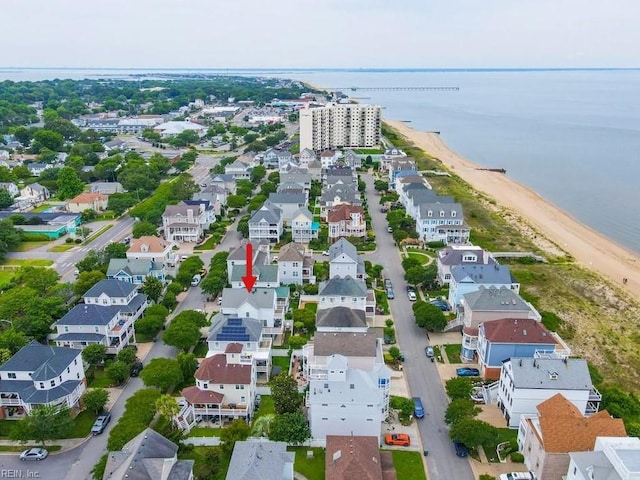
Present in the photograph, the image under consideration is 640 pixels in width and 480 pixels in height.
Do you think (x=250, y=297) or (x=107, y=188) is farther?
(x=107, y=188)

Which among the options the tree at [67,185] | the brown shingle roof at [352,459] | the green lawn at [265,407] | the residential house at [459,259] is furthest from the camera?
the tree at [67,185]

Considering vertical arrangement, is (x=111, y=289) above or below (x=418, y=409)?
above

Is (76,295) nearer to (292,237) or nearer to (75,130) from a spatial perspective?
(292,237)

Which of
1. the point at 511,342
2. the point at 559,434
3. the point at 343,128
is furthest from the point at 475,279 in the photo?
the point at 343,128

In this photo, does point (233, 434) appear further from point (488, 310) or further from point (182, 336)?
point (488, 310)

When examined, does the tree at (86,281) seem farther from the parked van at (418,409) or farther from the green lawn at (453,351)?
the green lawn at (453,351)

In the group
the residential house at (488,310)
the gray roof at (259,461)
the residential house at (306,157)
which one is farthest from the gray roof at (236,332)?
the residential house at (306,157)
